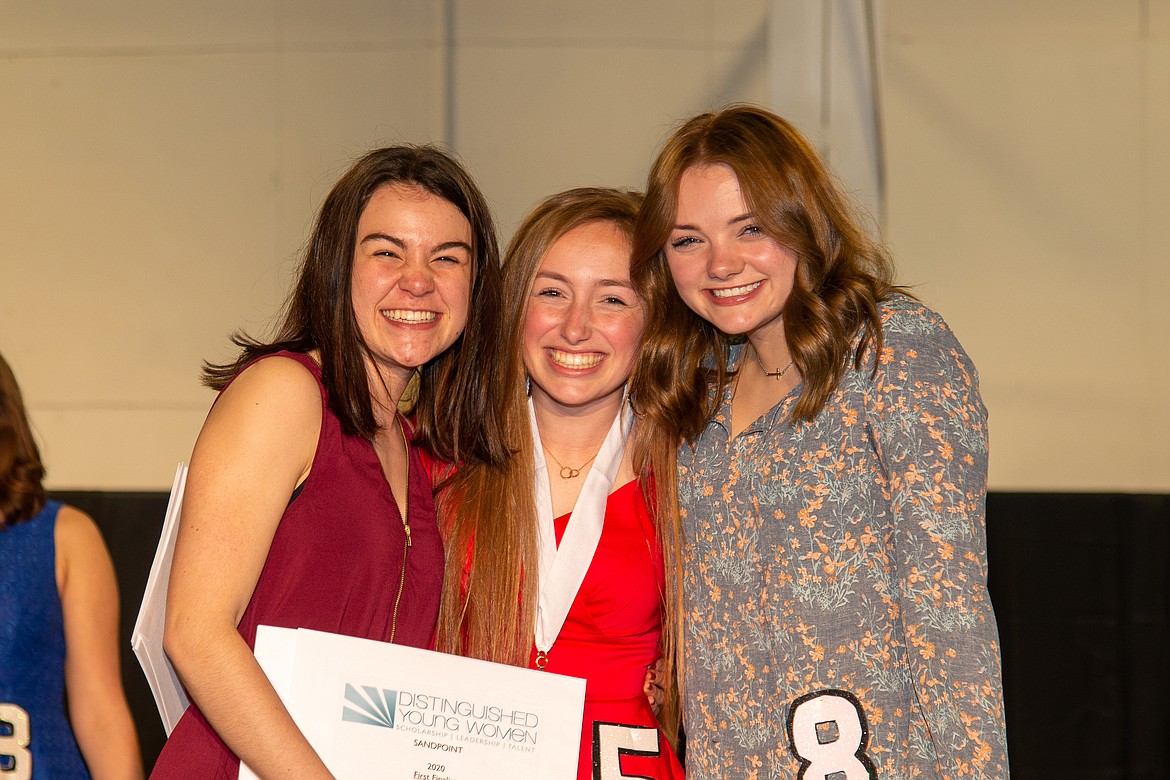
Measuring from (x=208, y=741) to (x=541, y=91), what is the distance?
3909 millimetres

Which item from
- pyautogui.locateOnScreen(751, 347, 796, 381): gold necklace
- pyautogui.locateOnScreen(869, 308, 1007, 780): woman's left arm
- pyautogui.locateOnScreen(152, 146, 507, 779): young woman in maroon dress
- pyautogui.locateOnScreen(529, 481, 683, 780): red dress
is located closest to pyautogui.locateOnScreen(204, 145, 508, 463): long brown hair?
pyautogui.locateOnScreen(152, 146, 507, 779): young woman in maroon dress

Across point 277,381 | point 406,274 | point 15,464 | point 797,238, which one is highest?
point 797,238

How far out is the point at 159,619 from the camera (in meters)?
1.67

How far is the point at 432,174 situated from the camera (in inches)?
75.4

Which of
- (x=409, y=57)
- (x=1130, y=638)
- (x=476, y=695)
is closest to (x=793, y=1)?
(x=409, y=57)

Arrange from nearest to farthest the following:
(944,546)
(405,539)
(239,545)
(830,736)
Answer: (239,545)
(944,546)
(830,736)
(405,539)

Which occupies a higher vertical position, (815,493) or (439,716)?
(815,493)

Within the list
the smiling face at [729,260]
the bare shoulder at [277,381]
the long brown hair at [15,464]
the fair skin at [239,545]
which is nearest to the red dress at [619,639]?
the smiling face at [729,260]

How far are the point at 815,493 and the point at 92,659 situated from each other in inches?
66.1

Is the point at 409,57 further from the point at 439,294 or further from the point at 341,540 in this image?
the point at 341,540

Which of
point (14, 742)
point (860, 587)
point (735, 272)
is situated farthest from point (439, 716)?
point (14, 742)

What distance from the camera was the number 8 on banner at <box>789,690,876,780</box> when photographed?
5.68ft

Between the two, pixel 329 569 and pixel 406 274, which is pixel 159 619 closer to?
pixel 329 569

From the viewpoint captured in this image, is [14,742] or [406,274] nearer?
[406,274]
